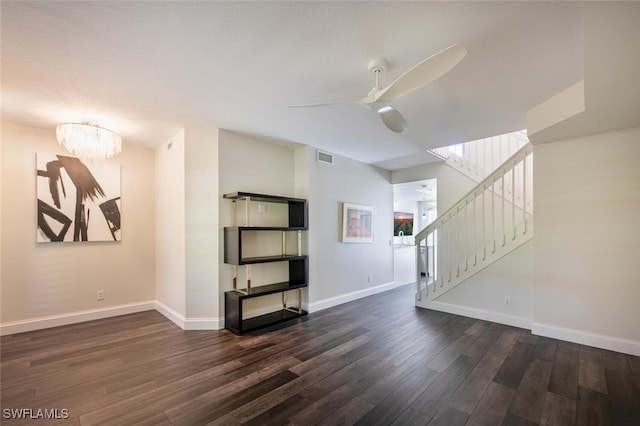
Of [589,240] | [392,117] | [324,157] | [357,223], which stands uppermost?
[324,157]

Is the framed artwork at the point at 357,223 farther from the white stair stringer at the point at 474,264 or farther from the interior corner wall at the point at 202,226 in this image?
the interior corner wall at the point at 202,226

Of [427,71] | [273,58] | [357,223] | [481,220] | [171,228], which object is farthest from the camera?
[357,223]

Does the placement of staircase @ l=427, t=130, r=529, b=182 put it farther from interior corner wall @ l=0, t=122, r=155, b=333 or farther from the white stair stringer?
interior corner wall @ l=0, t=122, r=155, b=333

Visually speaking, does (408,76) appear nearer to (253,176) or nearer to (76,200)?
(253,176)

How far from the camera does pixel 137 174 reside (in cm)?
437

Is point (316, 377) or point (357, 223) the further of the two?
point (357, 223)

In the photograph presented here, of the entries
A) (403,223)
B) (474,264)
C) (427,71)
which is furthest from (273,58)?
(403,223)

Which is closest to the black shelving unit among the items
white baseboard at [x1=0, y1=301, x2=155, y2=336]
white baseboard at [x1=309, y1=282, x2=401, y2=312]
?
white baseboard at [x1=309, y1=282, x2=401, y2=312]

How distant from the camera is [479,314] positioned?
3.96 metres

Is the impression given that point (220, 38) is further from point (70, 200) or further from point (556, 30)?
point (70, 200)

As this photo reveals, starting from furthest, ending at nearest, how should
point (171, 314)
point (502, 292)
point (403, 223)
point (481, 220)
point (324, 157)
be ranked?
point (403, 223) → point (481, 220) → point (324, 157) → point (171, 314) → point (502, 292)

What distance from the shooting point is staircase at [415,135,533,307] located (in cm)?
383

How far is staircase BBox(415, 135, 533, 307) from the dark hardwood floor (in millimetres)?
970

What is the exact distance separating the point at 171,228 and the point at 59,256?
1403mm
